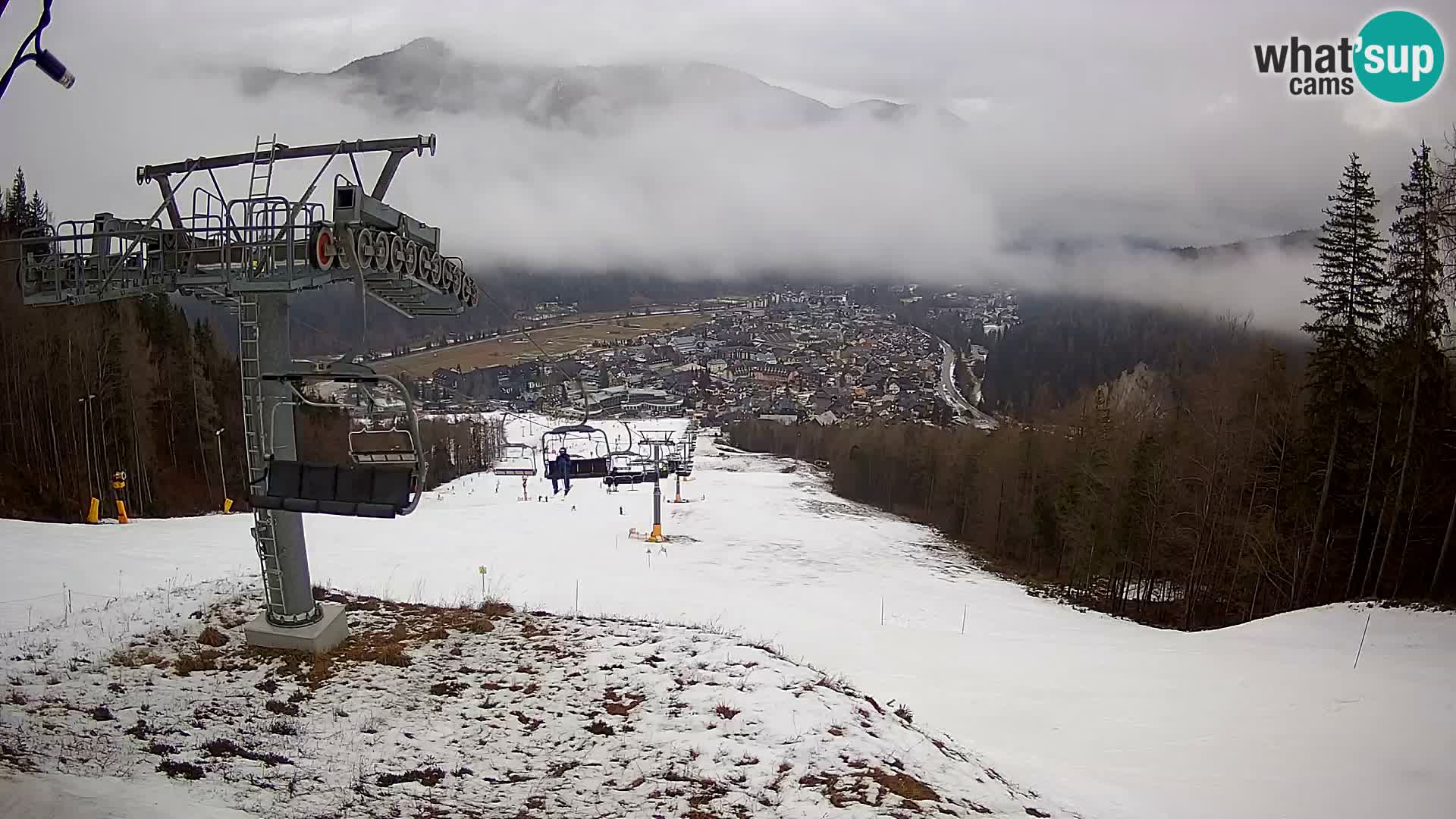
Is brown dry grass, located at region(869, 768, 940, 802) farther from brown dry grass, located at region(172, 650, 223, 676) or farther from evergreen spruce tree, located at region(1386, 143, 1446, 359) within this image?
evergreen spruce tree, located at region(1386, 143, 1446, 359)

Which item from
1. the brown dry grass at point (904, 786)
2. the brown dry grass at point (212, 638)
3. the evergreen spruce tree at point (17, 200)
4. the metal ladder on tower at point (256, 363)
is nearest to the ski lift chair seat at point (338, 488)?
the metal ladder on tower at point (256, 363)

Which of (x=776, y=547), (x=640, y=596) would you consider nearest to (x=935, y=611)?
(x=640, y=596)

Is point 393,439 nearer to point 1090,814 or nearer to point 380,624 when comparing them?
point 380,624

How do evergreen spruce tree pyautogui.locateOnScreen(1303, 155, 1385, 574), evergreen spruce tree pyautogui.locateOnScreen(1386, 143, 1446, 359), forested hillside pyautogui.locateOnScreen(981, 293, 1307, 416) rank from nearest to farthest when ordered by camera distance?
evergreen spruce tree pyautogui.locateOnScreen(1386, 143, 1446, 359), evergreen spruce tree pyautogui.locateOnScreen(1303, 155, 1385, 574), forested hillside pyautogui.locateOnScreen(981, 293, 1307, 416)

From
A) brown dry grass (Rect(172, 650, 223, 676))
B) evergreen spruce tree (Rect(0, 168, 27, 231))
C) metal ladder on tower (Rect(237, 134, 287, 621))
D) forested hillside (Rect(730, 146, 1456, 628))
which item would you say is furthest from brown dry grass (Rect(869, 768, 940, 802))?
evergreen spruce tree (Rect(0, 168, 27, 231))

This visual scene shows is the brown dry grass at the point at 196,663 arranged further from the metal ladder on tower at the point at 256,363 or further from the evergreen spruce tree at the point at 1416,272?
the evergreen spruce tree at the point at 1416,272

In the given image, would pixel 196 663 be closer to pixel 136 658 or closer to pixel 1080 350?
pixel 136 658
